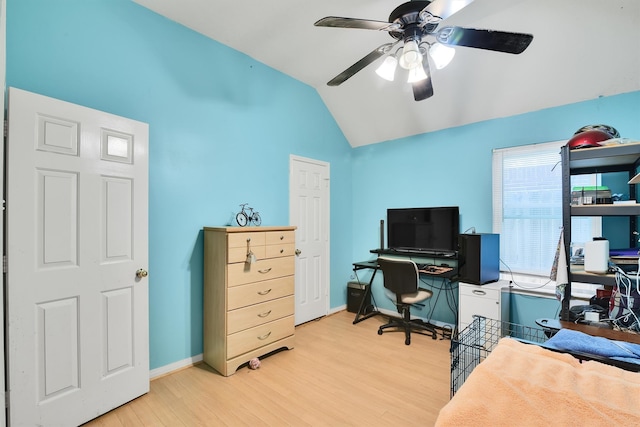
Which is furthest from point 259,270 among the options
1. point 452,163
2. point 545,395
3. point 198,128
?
point 452,163

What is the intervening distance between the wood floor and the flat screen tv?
1081 mm

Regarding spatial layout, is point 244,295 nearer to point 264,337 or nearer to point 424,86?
point 264,337

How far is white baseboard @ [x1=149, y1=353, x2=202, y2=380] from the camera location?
7.80 ft

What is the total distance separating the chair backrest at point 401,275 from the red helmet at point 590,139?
1.61 meters

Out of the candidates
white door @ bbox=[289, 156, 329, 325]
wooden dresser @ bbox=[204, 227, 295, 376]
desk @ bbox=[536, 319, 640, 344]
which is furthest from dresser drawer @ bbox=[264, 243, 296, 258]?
desk @ bbox=[536, 319, 640, 344]

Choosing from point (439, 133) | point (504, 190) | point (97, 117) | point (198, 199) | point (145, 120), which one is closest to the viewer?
point (97, 117)

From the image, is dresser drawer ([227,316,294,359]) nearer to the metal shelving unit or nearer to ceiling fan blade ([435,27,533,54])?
the metal shelving unit

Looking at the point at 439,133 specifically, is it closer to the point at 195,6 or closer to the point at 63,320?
the point at 195,6

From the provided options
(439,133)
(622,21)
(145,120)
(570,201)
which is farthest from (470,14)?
(145,120)

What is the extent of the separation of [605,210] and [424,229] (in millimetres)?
A: 1911

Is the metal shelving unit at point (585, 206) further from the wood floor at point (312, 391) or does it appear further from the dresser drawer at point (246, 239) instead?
the dresser drawer at point (246, 239)

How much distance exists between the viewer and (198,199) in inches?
105

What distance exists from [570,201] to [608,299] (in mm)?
803

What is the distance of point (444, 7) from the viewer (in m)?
1.50
